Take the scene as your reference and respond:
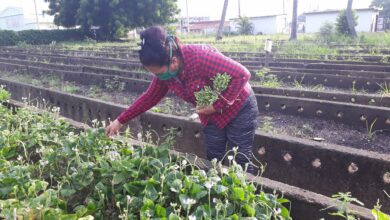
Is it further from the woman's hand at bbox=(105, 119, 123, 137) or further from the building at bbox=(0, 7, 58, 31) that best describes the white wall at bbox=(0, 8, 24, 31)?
the woman's hand at bbox=(105, 119, 123, 137)

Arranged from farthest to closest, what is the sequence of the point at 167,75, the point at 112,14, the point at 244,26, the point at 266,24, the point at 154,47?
the point at 266,24 < the point at 244,26 < the point at 112,14 < the point at 167,75 < the point at 154,47

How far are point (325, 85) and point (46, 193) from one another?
691cm

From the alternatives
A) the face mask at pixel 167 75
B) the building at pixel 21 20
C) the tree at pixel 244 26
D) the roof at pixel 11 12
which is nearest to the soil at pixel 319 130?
the face mask at pixel 167 75

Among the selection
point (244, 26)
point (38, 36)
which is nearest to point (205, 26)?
point (244, 26)

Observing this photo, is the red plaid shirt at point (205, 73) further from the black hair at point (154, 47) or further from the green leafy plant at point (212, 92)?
the black hair at point (154, 47)

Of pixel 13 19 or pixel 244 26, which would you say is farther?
pixel 13 19

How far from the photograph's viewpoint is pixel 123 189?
1813 mm

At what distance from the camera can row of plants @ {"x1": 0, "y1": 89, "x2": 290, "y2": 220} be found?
5.05ft

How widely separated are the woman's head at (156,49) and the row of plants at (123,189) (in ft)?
1.70

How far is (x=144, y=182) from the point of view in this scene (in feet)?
5.68

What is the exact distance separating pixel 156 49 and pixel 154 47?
17mm

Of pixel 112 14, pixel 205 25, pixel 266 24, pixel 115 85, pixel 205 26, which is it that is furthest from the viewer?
pixel 205 25

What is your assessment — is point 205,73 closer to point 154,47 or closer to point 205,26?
point 154,47

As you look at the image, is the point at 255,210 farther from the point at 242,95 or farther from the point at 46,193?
the point at 242,95
